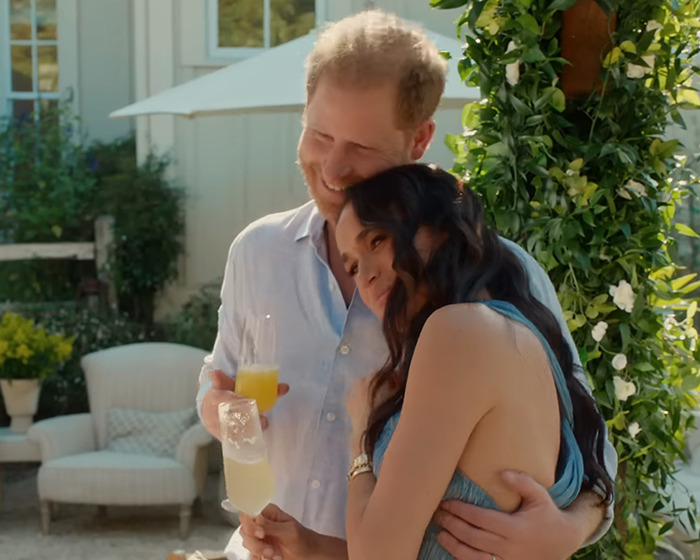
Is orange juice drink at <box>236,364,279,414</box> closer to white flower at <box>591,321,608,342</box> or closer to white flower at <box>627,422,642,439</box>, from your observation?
Answer: white flower at <box>591,321,608,342</box>

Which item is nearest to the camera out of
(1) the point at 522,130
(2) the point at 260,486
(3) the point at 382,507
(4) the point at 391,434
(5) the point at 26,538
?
(3) the point at 382,507

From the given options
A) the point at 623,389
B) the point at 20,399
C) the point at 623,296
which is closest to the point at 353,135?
the point at 623,296

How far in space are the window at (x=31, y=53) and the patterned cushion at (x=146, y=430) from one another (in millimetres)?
3588

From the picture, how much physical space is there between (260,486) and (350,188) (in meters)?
0.53

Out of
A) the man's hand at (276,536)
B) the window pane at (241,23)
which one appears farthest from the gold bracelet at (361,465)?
the window pane at (241,23)

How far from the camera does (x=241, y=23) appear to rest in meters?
8.47

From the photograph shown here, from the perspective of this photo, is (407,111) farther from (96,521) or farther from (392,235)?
(96,521)

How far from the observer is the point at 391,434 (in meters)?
1.58

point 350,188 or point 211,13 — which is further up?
point 211,13

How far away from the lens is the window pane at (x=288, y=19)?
8.52 metres

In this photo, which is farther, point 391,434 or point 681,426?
point 681,426

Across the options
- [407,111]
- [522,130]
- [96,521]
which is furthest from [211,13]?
[407,111]

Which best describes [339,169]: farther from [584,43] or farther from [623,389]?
[623,389]

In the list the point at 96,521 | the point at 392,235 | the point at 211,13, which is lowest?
the point at 96,521
